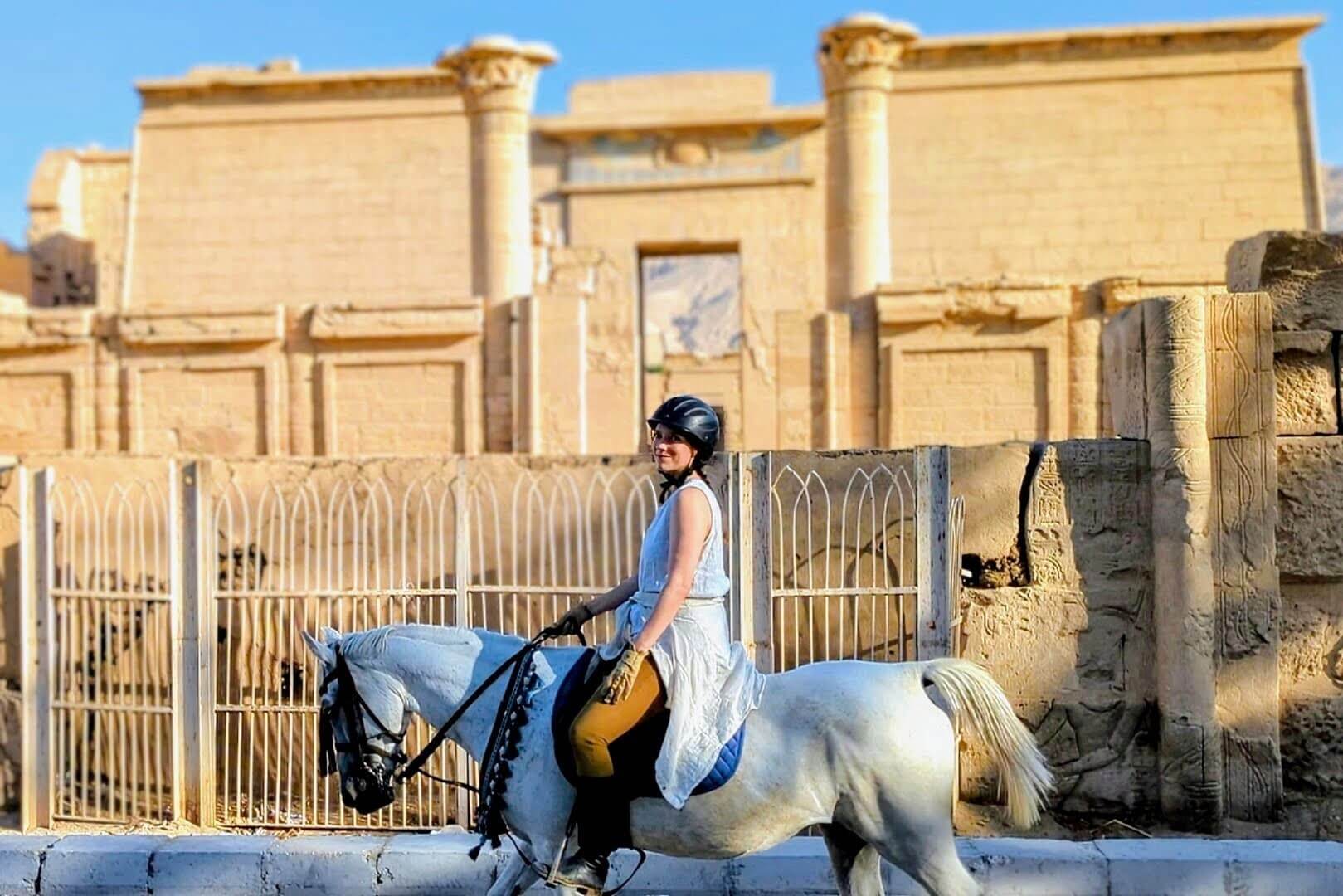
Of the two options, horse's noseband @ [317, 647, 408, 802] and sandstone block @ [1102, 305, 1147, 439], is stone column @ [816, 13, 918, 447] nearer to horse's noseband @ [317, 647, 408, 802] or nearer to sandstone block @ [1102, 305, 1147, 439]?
sandstone block @ [1102, 305, 1147, 439]

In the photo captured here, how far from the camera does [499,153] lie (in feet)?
48.4

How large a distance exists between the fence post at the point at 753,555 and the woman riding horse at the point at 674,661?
2199mm

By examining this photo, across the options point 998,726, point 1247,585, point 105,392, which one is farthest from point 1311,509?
point 105,392

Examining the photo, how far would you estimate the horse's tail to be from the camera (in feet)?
12.2

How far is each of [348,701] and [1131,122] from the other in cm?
1599

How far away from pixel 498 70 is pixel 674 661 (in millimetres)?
12334

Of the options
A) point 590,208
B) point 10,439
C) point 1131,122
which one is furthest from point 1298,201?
point 10,439

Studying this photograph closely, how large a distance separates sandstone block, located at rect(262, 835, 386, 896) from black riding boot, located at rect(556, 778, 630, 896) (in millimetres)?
1741

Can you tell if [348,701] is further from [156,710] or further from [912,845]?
[156,710]

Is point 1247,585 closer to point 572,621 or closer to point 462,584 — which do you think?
point 572,621

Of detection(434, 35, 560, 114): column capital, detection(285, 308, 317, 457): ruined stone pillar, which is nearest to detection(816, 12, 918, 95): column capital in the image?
detection(434, 35, 560, 114): column capital

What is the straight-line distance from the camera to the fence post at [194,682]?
6516mm

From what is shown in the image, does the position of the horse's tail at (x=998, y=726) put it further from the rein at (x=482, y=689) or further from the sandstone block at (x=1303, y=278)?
the sandstone block at (x=1303, y=278)

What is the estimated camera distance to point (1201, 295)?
5.77m
